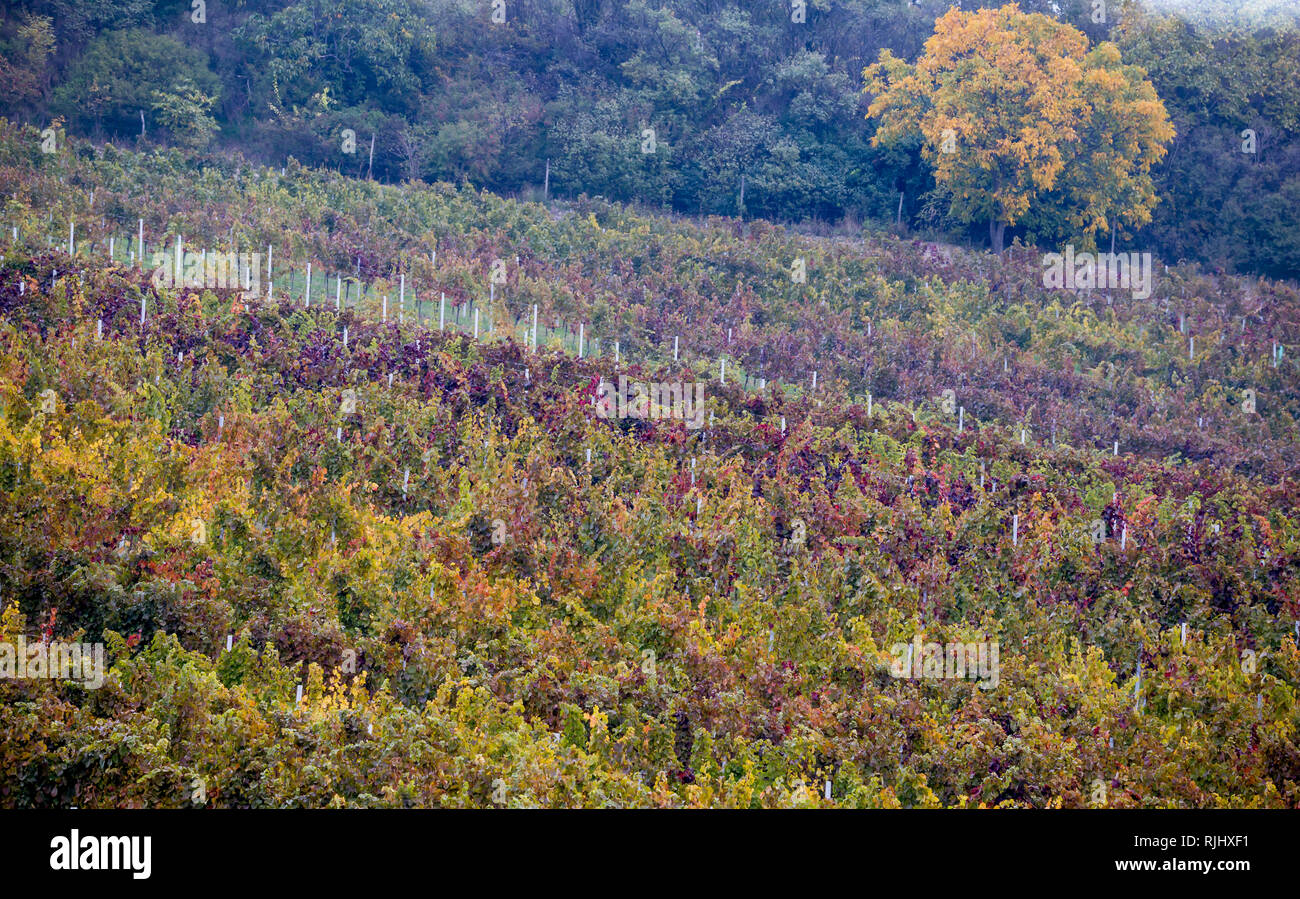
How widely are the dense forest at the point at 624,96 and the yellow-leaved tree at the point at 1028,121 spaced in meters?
1.79

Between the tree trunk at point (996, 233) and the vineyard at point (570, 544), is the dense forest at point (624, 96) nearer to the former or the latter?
the tree trunk at point (996, 233)

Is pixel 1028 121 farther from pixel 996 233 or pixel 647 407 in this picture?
pixel 647 407

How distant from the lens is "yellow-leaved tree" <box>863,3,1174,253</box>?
36.3 m

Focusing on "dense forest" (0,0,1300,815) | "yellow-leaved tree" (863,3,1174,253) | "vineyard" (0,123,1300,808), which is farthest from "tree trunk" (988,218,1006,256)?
"vineyard" (0,123,1300,808)

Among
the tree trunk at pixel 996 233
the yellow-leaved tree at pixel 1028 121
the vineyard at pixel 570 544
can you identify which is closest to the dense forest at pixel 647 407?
the vineyard at pixel 570 544

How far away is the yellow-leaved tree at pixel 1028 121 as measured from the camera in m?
36.3

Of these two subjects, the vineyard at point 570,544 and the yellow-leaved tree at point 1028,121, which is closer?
the vineyard at point 570,544

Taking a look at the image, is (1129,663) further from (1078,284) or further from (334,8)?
(334,8)

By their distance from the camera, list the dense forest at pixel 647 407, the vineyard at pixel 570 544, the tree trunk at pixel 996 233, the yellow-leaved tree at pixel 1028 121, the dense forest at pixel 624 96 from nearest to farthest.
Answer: the vineyard at pixel 570 544 → the dense forest at pixel 647 407 → the yellow-leaved tree at pixel 1028 121 → the dense forest at pixel 624 96 → the tree trunk at pixel 996 233

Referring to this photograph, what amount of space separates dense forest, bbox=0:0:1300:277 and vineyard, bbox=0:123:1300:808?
8573mm

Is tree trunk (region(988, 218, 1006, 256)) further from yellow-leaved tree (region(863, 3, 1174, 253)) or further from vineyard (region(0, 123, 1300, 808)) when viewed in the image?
vineyard (region(0, 123, 1300, 808))

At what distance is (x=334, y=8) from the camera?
39.2 m

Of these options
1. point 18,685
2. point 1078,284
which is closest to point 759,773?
point 18,685

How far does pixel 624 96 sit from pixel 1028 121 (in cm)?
1271
